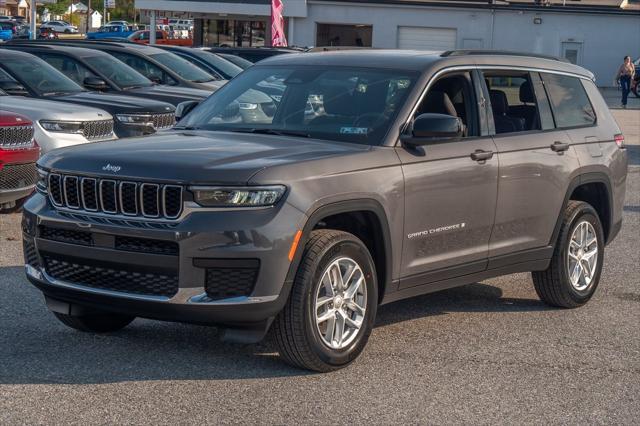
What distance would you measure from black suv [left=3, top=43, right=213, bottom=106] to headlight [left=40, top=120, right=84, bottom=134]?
3592 mm

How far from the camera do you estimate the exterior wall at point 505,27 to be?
52.4 meters

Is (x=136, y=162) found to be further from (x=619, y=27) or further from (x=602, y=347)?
(x=619, y=27)

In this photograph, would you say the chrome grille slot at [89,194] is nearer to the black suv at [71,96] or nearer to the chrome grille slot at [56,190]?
the chrome grille slot at [56,190]

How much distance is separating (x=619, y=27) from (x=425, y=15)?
9.10m

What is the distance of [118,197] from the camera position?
605 cm

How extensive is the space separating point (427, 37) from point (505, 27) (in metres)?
3.63

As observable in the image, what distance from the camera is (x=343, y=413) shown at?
5.62m

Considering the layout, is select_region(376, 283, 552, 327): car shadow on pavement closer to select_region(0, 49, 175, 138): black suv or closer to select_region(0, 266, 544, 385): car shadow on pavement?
select_region(0, 266, 544, 385): car shadow on pavement

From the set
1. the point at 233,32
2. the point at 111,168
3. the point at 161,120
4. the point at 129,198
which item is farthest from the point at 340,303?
the point at 233,32

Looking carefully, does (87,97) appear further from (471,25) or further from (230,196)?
(471,25)

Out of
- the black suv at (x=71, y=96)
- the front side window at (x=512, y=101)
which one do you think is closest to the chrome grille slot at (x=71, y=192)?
the front side window at (x=512, y=101)

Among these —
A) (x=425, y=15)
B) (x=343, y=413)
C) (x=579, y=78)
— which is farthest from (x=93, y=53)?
(x=425, y=15)

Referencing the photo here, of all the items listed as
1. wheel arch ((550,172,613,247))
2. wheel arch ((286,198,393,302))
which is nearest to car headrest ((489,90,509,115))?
wheel arch ((550,172,613,247))

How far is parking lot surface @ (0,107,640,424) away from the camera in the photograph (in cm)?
562
